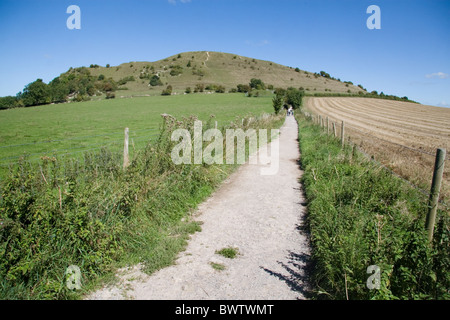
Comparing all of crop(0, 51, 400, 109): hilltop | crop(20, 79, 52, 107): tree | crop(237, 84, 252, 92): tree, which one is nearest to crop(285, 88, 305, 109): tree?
crop(0, 51, 400, 109): hilltop

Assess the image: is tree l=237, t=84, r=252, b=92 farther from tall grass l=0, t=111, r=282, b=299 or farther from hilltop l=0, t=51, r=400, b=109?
tall grass l=0, t=111, r=282, b=299

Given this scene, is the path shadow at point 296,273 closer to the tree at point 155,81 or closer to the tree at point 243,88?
the tree at point 243,88

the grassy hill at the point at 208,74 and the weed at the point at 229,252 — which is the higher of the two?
the grassy hill at the point at 208,74

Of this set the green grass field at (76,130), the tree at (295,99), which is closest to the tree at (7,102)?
the green grass field at (76,130)

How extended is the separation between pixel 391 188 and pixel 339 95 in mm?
84453

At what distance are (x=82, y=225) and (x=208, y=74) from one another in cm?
10607

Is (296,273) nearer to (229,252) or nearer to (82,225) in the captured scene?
(229,252)

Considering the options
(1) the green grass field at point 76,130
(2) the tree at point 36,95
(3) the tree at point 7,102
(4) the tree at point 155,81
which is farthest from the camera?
(4) the tree at point 155,81

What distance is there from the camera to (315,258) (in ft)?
14.4

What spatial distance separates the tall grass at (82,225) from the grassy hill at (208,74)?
78.1 meters

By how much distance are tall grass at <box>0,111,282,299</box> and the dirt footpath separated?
295mm

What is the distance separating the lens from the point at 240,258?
4480 millimetres

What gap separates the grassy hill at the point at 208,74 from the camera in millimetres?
92044

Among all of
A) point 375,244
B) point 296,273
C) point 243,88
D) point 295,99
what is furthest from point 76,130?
point 243,88
